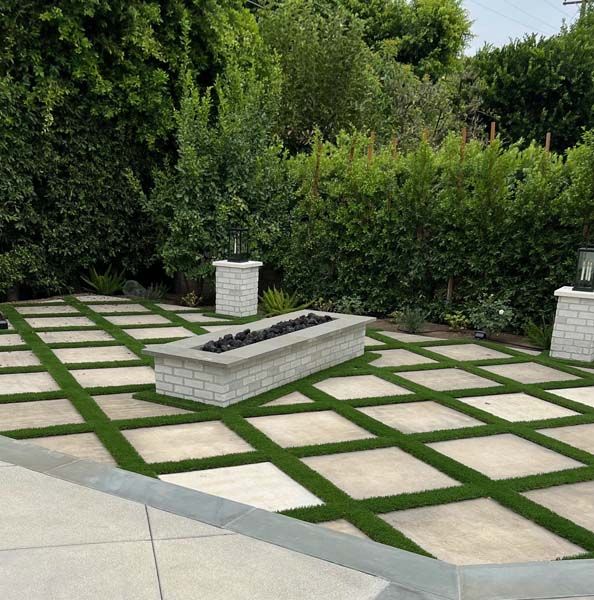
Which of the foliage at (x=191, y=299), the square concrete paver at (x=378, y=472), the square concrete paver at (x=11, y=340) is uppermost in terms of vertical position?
the foliage at (x=191, y=299)

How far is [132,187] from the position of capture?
10.5m

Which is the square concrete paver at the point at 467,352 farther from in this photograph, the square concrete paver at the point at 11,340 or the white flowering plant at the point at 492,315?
the square concrete paver at the point at 11,340

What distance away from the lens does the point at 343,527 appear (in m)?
3.19

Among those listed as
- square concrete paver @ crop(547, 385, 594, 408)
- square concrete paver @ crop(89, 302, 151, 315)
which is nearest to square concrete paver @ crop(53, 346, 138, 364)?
square concrete paver @ crop(89, 302, 151, 315)

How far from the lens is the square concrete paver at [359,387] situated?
5547 millimetres

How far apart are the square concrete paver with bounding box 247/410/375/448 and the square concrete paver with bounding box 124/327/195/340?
121 inches

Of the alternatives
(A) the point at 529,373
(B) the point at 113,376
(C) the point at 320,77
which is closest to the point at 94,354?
(B) the point at 113,376

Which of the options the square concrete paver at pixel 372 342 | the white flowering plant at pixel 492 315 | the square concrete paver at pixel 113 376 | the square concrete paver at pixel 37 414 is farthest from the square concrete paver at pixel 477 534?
the white flowering plant at pixel 492 315

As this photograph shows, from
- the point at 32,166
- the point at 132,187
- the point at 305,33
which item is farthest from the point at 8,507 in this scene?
the point at 305,33

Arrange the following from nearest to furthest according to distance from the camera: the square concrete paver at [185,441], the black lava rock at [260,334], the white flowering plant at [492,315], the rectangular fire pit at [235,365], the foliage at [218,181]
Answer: the square concrete paver at [185,441] < the rectangular fire pit at [235,365] < the black lava rock at [260,334] < the white flowering plant at [492,315] < the foliage at [218,181]

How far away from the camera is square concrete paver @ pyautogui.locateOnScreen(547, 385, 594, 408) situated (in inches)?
223

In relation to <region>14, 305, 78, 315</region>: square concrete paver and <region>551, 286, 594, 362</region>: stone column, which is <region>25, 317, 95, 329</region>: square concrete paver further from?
<region>551, 286, 594, 362</region>: stone column

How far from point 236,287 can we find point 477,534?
251 inches

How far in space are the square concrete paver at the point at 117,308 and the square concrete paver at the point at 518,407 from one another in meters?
5.43
